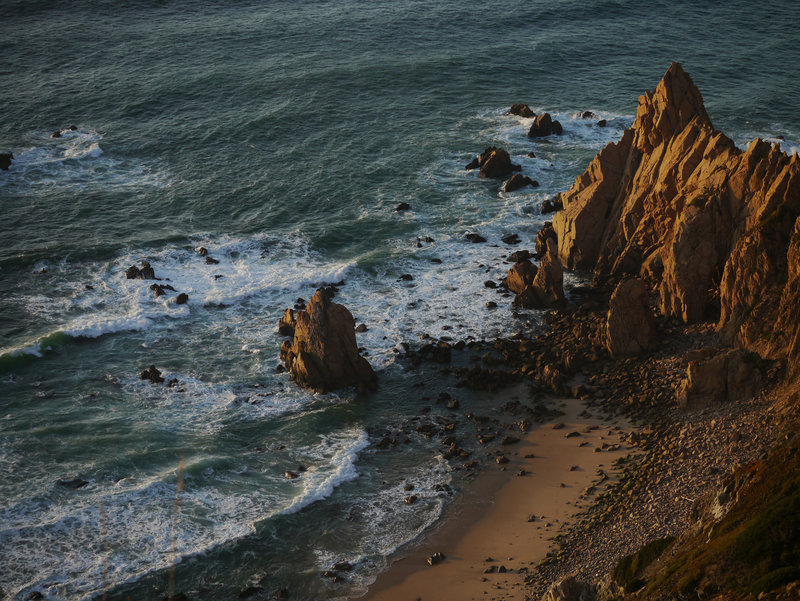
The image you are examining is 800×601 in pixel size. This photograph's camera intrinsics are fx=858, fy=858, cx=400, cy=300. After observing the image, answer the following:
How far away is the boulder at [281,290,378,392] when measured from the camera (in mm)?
52656

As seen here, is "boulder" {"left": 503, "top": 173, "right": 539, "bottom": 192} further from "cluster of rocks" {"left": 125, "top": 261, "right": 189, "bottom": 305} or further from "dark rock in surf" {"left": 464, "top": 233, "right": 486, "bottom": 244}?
"cluster of rocks" {"left": 125, "top": 261, "right": 189, "bottom": 305}

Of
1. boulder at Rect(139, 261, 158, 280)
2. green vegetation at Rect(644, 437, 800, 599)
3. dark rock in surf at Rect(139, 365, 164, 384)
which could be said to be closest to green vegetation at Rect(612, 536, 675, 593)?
green vegetation at Rect(644, 437, 800, 599)

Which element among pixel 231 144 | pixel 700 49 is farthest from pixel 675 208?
pixel 700 49

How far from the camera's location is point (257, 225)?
72625mm

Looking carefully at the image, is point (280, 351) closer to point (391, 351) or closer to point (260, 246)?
point (391, 351)

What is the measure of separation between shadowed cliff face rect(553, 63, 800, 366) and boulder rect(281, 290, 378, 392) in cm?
1889

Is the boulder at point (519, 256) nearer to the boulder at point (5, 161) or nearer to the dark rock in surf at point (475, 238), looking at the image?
the dark rock in surf at point (475, 238)

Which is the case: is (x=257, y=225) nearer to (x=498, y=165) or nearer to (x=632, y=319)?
(x=498, y=165)

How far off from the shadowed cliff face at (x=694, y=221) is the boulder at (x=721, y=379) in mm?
1927

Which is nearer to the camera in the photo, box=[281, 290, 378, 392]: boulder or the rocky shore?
the rocky shore

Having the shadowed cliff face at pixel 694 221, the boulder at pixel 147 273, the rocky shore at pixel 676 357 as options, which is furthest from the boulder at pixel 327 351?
the shadowed cliff face at pixel 694 221

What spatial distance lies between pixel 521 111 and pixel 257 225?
32752mm

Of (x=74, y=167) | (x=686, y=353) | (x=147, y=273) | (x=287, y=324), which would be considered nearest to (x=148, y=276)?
(x=147, y=273)

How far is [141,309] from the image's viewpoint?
62.1 metres
